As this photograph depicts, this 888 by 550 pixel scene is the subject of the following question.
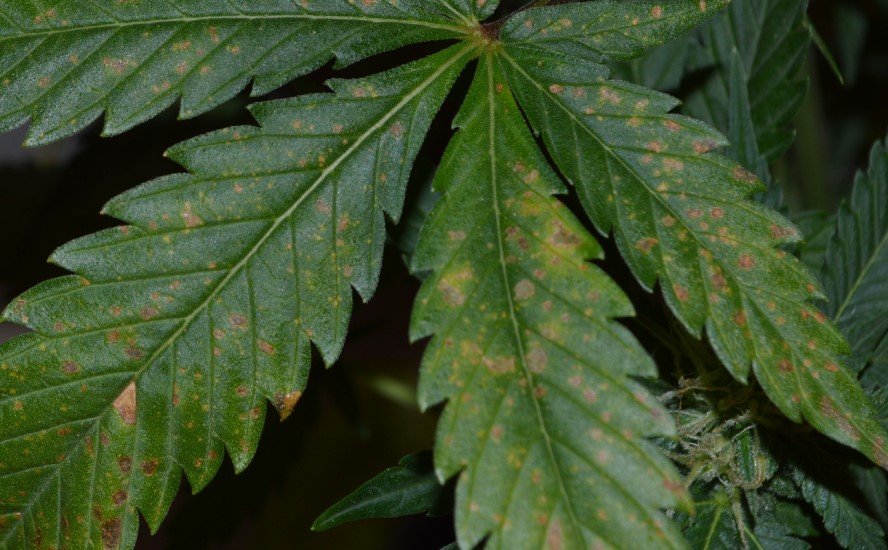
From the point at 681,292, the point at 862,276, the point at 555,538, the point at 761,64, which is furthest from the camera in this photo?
the point at 761,64

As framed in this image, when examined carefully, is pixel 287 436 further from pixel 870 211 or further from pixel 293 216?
pixel 870 211

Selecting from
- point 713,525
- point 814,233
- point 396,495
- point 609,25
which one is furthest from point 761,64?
point 396,495

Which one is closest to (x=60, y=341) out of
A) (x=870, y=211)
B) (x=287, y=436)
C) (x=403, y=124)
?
(x=403, y=124)

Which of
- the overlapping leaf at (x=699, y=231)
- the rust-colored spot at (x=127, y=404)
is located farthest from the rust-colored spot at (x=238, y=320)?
the overlapping leaf at (x=699, y=231)

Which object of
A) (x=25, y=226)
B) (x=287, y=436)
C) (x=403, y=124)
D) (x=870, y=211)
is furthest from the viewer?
(x=25, y=226)

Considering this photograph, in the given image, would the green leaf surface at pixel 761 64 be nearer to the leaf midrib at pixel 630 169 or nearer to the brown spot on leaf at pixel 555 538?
the leaf midrib at pixel 630 169

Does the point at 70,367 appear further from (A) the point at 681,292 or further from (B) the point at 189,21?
(A) the point at 681,292
